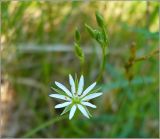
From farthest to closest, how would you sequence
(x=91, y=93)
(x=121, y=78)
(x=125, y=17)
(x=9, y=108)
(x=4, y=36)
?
(x=125, y=17) < (x=9, y=108) < (x=121, y=78) < (x=4, y=36) < (x=91, y=93)

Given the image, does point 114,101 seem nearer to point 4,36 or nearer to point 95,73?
point 95,73

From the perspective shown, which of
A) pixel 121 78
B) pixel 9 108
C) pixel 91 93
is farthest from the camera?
pixel 9 108

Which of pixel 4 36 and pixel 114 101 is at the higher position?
pixel 4 36

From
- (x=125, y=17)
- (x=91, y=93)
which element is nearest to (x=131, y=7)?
(x=125, y=17)

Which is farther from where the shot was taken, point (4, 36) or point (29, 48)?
point (29, 48)

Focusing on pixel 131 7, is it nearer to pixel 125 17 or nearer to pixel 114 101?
pixel 125 17

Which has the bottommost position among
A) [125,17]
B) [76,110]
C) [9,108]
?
[76,110]

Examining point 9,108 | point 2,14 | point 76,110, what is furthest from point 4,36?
point 76,110
